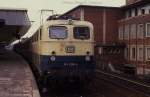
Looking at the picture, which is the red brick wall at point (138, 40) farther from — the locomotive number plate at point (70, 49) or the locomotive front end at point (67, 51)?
the locomotive number plate at point (70, 49)

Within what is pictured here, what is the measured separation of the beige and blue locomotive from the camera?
16.4 metres

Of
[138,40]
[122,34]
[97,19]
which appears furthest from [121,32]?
[138,40]

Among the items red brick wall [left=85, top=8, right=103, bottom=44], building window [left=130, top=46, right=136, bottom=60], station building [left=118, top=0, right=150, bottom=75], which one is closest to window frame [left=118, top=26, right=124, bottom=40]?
station building [left=118, top=0, right=150, bottom=75]

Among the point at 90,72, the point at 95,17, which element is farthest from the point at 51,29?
the point at 95,17

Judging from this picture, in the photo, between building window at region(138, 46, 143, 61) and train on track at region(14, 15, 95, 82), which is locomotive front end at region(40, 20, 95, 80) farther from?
building window at region(138, 46, 143, 61)

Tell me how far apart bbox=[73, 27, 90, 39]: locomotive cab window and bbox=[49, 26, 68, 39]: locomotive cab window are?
1.37 ft

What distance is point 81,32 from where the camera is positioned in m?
17.1

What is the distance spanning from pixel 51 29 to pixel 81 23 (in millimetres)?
1312

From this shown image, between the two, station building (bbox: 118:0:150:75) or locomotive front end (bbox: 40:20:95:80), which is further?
station building (bbox: 118:0:150:75)

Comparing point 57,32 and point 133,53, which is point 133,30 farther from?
point 57,32

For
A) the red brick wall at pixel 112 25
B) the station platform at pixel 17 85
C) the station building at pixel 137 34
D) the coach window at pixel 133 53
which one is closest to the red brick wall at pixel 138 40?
the station building at pixel 137 34

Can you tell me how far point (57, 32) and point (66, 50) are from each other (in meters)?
0.87

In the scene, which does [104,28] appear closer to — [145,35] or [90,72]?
[145,35]

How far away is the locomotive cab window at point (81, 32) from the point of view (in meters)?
17.0
